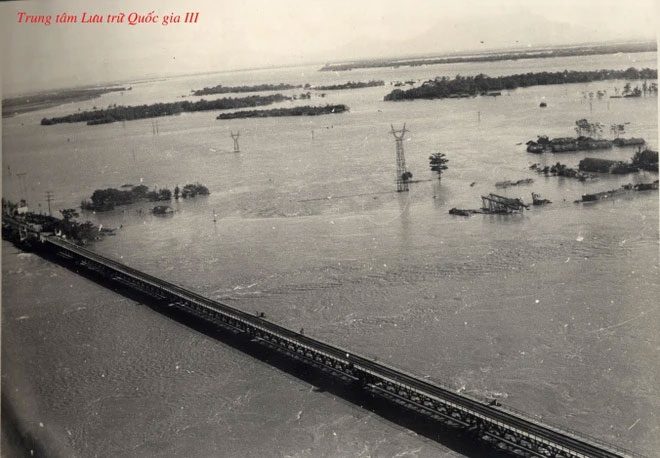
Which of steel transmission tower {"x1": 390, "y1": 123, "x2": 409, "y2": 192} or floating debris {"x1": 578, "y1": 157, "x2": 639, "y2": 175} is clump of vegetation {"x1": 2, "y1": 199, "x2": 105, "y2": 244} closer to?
steel transmission tower {"x1": 390, "y1": 123, "x2": 409, "y2": 192}

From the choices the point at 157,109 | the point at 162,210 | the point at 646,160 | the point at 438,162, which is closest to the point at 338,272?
the point at 438,162

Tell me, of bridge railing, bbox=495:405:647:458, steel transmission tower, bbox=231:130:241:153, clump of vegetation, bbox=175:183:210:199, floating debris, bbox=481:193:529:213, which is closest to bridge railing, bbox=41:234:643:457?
bridge railing, bbox=495:405:647:458

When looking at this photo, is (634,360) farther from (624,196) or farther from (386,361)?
(624,196)

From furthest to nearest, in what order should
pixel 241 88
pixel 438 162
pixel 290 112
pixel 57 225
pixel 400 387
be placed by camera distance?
pixel 290 112, pixel 57 225, pixel 241 88, pixel 438 162, pixel 400 387

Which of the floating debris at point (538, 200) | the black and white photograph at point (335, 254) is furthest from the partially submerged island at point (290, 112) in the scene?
the floating debris at point (538, 200)

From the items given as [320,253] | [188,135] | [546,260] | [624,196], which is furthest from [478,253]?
[188,135]

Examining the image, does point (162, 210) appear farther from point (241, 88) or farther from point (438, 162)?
point (438, 162)
